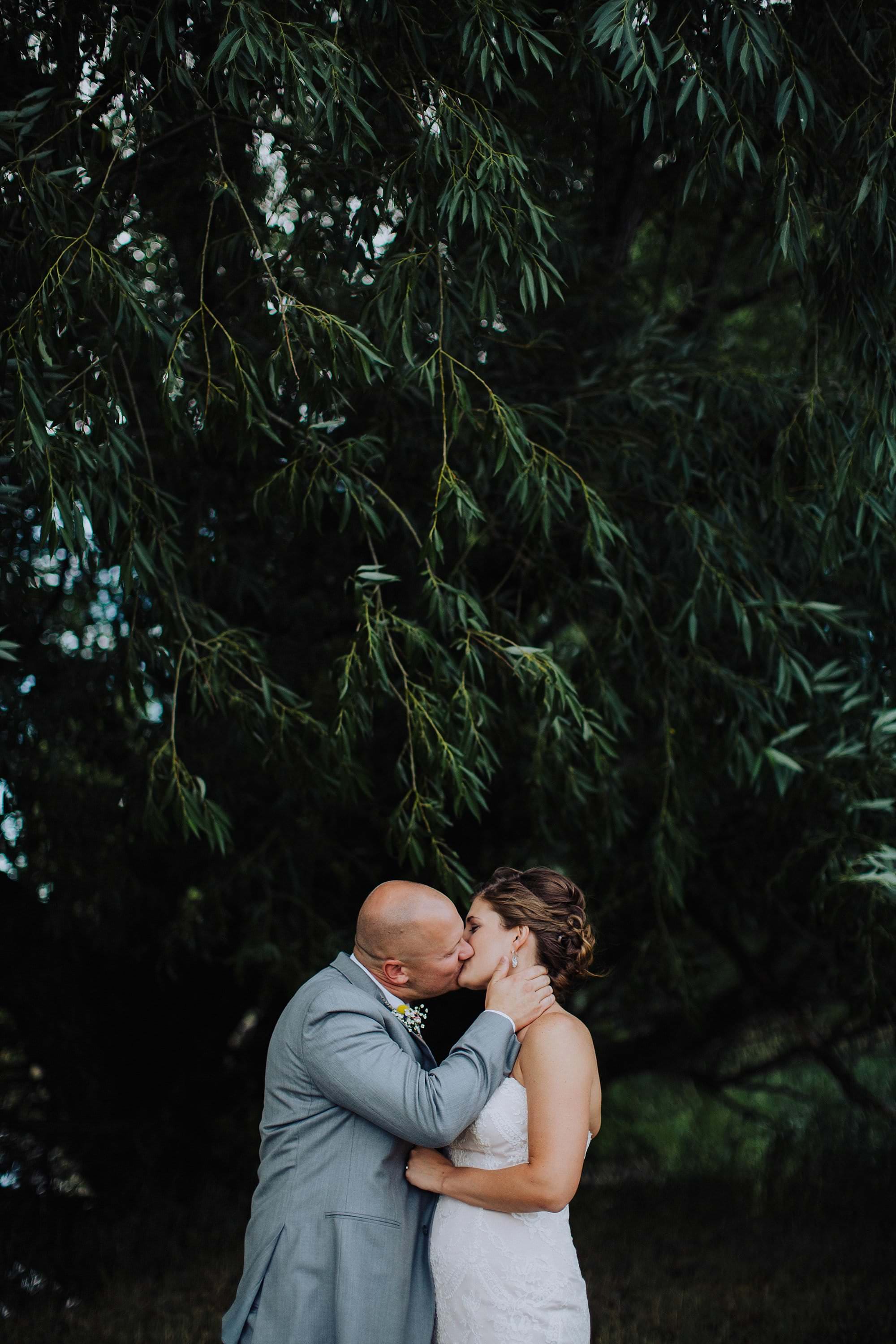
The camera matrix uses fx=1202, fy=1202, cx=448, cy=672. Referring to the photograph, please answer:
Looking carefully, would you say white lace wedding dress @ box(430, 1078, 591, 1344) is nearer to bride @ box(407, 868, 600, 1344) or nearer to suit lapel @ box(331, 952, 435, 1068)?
bride @ box(407, 868, 600, 1344)

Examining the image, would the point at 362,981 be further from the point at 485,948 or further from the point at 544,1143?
the point at 544,1143

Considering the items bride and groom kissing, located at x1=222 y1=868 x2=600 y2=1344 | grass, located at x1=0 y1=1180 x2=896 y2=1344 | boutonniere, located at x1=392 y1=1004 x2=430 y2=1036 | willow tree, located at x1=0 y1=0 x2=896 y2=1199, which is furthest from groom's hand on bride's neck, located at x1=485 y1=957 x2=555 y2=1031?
grass, located at x1=0 y1=1180 x2=896 y2=1344

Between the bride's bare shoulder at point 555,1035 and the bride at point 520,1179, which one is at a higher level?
the bride's bare shoulder at point 555,1035

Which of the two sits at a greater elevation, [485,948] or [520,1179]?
[485,948]

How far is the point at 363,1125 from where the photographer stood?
2.33 metres

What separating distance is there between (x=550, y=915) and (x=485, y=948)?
0.15 meters

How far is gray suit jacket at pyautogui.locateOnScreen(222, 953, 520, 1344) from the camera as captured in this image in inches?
88.4

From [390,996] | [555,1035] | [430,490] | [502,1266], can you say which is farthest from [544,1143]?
[430,490]

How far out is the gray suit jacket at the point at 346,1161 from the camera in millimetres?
2244

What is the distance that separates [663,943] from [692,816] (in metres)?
1.14

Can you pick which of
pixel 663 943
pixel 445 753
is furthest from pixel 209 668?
pixel 663 943

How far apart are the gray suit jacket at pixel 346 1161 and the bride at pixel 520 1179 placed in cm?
8

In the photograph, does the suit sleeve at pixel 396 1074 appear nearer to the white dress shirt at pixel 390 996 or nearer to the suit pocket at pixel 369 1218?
the white dress shirt at pixel 390 996

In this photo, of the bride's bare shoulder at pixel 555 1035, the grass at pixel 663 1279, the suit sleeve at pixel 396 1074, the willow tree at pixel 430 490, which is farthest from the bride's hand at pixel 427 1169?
the grass at pixel 663 1279
